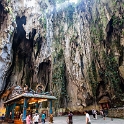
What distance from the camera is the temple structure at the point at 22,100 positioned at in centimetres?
1158

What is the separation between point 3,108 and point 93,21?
18609 millimetres

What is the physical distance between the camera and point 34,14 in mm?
21406

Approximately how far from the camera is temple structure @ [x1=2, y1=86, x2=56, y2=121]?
11.6 metres

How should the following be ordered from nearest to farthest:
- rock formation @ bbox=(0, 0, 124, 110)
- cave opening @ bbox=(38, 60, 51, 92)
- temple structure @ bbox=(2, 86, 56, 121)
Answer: temple structure @ bbox=(2, 86, 56, 121), rock formation @ bbox=(0, 0, 124, 110), cave opening @ bbox=(38, 60, 51, 92)

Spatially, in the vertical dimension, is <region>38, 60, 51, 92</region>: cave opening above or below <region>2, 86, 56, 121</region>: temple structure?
above

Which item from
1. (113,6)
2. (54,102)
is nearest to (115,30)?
(113,6)

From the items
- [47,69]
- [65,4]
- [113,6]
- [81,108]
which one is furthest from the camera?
[65,4]

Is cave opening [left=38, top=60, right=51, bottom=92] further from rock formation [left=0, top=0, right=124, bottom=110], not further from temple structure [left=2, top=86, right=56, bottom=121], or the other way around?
temple structure [left=2, top=86, right=56, bottom=121]

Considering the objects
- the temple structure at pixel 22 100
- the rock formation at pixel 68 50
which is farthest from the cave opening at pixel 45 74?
the temple structure at pixel 22 100

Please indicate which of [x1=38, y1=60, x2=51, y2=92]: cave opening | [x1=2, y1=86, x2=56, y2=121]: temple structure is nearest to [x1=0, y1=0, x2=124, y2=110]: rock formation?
[x1=38, y1=60, x2=51, y2=92]: cave opening

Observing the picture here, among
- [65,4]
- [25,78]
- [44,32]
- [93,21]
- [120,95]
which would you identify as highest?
[65,4]

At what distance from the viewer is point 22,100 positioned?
46.9 feet

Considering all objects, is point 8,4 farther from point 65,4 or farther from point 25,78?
point 65,4

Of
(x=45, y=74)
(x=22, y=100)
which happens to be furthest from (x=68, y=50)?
(x=22, y=100)
